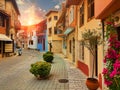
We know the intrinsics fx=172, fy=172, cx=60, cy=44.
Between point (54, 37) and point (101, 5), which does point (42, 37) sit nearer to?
point (54, 37)

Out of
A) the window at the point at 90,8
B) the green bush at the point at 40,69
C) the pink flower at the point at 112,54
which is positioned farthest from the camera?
the window at the point at 90,8

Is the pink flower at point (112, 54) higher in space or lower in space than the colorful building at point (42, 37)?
lower

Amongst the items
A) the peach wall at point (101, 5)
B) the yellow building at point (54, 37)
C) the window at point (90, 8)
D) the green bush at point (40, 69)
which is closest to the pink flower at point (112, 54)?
the peach wall at point (101, 5)

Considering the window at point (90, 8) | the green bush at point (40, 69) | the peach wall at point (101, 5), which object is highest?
the window at point (90, 8)

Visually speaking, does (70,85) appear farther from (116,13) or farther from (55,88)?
(116,13)

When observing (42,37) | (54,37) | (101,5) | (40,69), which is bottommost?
(40,69)

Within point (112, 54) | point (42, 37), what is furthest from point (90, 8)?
point (42, 37)

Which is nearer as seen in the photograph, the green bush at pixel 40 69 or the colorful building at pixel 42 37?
the green bush at pixel 40 69

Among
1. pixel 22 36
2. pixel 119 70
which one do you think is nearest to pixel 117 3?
pixel 119 70

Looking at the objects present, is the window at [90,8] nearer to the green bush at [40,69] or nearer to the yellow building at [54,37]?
the green bush at [40,69]

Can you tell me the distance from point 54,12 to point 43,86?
3366 cm

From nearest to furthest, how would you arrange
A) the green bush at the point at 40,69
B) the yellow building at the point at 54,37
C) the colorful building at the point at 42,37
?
the green bush at the point at 40,69 → the yellow building at the point at 54,37 → the colorful building at the point at 42,37

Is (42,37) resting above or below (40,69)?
above

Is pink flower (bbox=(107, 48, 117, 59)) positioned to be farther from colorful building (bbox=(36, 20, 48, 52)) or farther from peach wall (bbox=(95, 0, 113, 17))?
colorful building (bbox=(36, 20, 48, 52))
